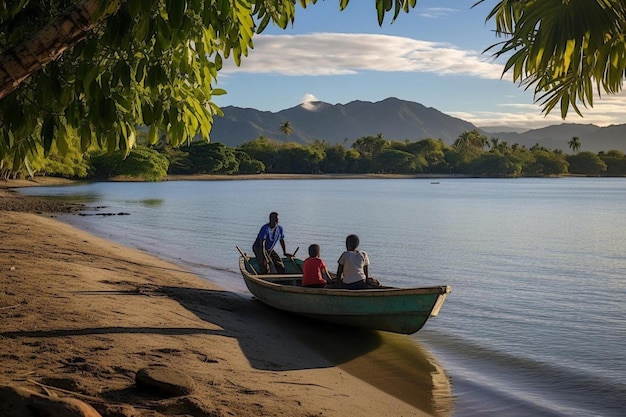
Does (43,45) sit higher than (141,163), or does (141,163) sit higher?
(141,163)

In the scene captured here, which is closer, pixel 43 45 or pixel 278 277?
pixel 43 45

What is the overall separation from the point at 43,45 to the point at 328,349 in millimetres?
8120

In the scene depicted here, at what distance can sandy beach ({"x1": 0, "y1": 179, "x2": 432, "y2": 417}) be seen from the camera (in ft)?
19.1

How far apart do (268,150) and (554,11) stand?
155960mm

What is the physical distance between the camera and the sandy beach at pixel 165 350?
19.1 feet

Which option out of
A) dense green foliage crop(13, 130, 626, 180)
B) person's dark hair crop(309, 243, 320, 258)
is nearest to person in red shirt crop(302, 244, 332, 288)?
person's dark hair crop(309, 243, 320, 258)

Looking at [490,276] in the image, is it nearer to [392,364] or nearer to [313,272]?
[313,272]

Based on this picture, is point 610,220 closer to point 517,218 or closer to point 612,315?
point 517,218

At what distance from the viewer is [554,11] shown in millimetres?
2910

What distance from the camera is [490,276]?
2208 cm

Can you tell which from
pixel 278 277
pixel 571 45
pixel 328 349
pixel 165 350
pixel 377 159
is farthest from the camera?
pixel 377 159

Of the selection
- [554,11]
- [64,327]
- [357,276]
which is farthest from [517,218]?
[554,11]

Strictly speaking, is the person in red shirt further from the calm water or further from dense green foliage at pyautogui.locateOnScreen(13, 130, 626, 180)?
dense green foliage at pyautogui.locateOnScreen(13, 130, 626, 180)

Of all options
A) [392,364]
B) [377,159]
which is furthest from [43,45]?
[377,159]
